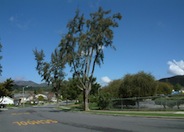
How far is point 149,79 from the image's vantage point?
4844 cm

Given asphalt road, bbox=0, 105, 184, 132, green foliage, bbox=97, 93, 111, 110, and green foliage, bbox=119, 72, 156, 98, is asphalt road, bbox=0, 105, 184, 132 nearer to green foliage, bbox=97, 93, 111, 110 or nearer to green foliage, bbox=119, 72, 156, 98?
green foliage, bbox=97, 93, 111, 110

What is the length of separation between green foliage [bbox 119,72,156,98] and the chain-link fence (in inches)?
292

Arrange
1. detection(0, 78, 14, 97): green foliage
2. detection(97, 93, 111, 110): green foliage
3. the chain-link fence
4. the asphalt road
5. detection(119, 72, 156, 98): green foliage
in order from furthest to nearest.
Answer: detection(0, 78, 14, 97): green foliage < detection(119, 72, 156, 98): green foliage < detection(97, 93, 111, 110): green foliage < the chain-link fence < the asphalt road

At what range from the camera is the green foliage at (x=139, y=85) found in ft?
157

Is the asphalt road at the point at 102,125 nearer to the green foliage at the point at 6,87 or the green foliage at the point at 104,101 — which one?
the green foliage at the point at 104,101

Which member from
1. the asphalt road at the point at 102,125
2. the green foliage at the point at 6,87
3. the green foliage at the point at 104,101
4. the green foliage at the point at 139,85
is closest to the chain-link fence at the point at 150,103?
the green foliage at the point at 104,101

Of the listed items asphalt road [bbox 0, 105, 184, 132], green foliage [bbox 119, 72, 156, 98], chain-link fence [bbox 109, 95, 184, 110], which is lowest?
asphalt road [bbox 0, 105, 184, 132]

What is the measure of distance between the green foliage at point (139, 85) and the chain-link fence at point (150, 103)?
743 centimetres

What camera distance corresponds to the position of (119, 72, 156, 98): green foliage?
47750 mm

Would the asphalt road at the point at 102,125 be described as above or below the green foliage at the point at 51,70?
below

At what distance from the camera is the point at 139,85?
47.9m

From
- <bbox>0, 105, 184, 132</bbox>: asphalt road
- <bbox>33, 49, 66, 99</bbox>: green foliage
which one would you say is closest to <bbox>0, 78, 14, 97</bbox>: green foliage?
Result: <bbox>33, 49, 66, 99</bbox>: green foliage

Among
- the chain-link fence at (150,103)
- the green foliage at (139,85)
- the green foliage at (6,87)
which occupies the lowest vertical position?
the chain-link fence at (150,103)

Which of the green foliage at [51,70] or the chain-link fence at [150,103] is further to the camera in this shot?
the green foliage at [51,70]
